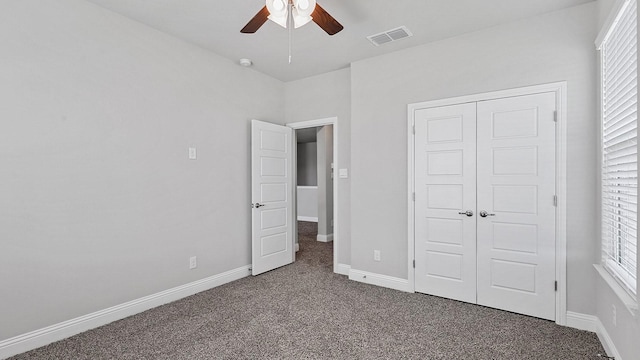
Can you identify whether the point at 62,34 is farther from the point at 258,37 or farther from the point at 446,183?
the point at 446,183

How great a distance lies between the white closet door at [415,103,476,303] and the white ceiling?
0.83 m

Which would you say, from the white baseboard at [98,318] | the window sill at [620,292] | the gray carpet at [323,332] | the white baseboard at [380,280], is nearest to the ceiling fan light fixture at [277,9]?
the gray carpet at [323,332]

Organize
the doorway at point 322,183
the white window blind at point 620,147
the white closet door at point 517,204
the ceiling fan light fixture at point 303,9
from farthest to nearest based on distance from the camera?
the doorway at point 322,183
the white closet door at point 517,204
the ceiling fan light fixture at point 303,9
the white window blind at point 620,147

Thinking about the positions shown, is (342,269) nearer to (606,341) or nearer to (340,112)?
(340,112)

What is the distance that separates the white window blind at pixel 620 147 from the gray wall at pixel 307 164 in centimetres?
802

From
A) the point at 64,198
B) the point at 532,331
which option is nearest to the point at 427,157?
the point at 532,331

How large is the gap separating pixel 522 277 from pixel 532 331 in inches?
19.0

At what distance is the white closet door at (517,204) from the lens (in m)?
2.68

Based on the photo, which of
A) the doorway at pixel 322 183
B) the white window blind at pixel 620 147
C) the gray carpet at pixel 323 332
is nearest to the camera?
the white window blind at pixel 620 147

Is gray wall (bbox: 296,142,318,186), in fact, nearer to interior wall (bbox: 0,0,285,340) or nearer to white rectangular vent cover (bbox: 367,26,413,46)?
interior wall (bbox: 0,0,285,340)

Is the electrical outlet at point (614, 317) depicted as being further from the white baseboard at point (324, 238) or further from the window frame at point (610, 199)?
the white baseboard at point (324, 238)

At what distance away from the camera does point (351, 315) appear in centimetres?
279

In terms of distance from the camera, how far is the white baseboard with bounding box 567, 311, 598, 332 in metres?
2.49

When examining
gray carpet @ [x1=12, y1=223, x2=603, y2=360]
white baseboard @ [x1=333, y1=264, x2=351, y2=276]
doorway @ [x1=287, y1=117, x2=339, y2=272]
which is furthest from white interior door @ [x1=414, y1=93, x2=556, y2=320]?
doorway @ [x1=287, y1=117, x2=339, y2=272]
